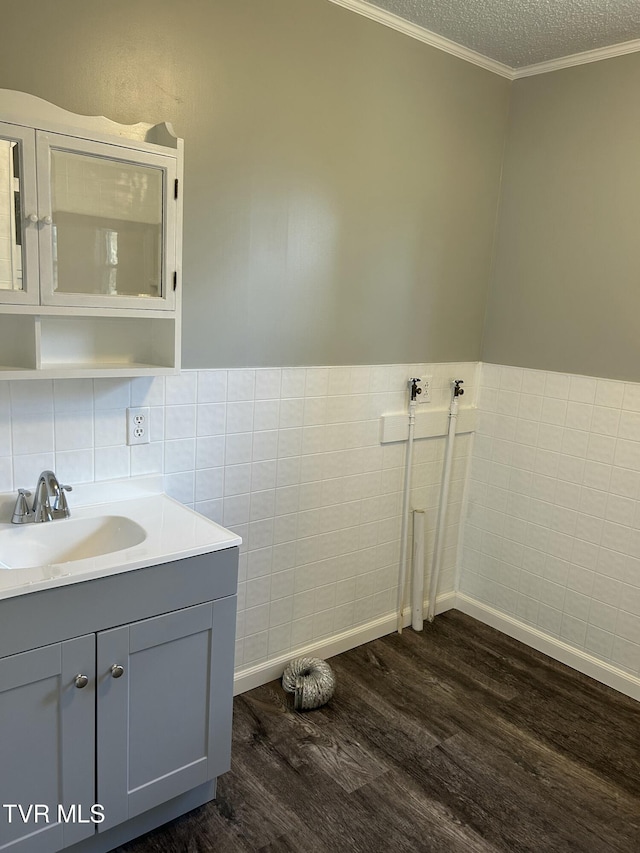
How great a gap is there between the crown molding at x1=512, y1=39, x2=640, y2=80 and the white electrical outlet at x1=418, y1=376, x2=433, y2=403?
1.48 m

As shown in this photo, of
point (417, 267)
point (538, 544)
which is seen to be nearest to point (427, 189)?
point (417, 267)

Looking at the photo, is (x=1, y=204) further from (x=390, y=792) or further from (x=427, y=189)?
(x=390, y=792)

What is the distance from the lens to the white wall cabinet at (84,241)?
1622 millimetres

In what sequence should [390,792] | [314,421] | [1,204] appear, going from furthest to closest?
[314,421]
[390,792]
[1,204]

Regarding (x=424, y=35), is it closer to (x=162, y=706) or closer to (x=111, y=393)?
(x=111, y=393)

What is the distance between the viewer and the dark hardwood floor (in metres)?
1.95

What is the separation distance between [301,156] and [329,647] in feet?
6.88

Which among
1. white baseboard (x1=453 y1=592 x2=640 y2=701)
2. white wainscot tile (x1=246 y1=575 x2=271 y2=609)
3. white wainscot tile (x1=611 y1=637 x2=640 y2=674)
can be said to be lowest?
white baseboard (x1=453 y1=592 x2=640 y2=701)

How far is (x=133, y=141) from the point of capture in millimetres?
1764

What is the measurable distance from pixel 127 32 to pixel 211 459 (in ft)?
A: 4.57

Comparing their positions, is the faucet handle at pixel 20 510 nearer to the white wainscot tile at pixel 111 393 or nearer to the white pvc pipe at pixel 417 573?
the white wainscot tile at pixel 111 393

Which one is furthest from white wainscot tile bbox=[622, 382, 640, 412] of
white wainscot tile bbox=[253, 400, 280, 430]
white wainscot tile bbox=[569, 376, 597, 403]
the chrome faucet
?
the chrome faucet

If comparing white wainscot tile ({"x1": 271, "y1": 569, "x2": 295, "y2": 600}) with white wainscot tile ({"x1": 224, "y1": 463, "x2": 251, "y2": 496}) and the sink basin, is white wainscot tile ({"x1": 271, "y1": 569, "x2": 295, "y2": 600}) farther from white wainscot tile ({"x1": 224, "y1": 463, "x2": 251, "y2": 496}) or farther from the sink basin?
the sink basin

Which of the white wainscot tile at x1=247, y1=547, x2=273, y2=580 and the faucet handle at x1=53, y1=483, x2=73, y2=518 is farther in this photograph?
the white wainscot tile at x1=247, y1=547, x2=273, y2=580
